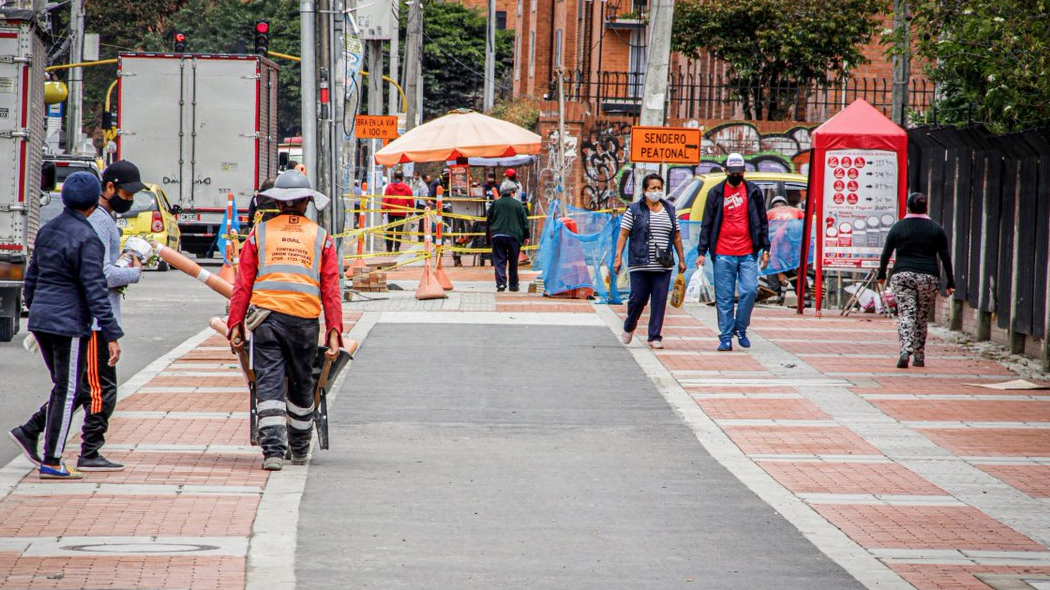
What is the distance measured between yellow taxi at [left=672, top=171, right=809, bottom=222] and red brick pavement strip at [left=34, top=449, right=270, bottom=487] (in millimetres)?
13696

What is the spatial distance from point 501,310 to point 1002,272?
661cm

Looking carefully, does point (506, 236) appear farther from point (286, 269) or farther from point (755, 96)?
point (286, 269)

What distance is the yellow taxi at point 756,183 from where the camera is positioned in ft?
73.9

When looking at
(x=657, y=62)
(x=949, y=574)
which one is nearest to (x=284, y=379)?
(x=949, y=574)

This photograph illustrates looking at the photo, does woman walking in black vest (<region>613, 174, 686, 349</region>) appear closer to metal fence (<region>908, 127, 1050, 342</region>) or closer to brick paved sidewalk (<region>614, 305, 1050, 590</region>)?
brick paved sidewalk (<region>614, 305, 1050, 590</region>)

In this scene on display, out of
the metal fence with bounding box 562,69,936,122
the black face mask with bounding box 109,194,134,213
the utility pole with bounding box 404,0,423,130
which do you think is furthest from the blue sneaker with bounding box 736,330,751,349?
the utility pole with bounding box 404,0,423,130

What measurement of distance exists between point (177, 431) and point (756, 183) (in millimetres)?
15179

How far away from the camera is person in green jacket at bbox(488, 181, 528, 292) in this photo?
23609 millimetres

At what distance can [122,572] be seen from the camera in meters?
6.37

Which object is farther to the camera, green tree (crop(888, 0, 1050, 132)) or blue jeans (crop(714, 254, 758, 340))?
blue jeans (crop(714, 254, 758, 340))

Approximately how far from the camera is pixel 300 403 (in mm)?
9180

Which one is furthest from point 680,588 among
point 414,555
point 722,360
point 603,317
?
point 603,317

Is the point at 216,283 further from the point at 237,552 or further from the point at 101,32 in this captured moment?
the point at 101,32

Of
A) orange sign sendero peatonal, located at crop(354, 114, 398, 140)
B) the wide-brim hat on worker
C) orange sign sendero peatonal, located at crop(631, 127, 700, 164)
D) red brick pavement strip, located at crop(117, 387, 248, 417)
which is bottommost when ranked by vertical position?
red brick pavement strip, located at crop(117, 387, 248, 417)
